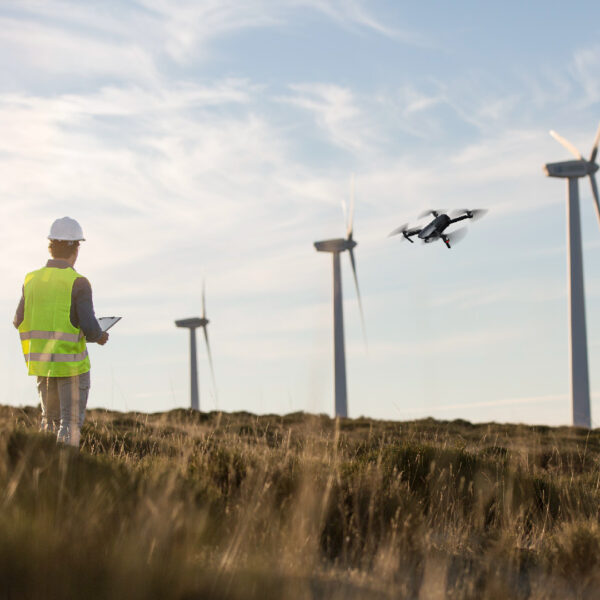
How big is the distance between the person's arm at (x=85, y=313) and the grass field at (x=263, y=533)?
4.19ft

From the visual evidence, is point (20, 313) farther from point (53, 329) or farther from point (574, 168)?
point (574, 168)

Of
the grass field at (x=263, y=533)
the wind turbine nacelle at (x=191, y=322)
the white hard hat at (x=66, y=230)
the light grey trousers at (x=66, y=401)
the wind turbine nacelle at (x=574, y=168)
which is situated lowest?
the grass field at (x=263, y=533)

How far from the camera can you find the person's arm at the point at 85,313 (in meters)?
9.59

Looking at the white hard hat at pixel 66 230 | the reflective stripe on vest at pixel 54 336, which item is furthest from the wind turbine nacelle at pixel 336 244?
the reflective stripe on vest at pixel 54 336

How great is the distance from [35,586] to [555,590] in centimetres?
430

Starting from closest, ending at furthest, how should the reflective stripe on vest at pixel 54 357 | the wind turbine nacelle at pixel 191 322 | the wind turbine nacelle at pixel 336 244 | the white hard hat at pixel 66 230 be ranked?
1. the reflective stripe on vest at pixel 54 357
2. the white hard hat at pixel 66 230
3. the wind turbine nacelle at pixel 336 244
4. the wind turbine nacelle at pixel 191 322

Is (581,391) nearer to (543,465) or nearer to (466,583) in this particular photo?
(543,465)

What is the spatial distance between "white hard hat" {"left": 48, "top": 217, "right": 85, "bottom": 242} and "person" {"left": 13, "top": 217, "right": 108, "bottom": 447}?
1 centimetres

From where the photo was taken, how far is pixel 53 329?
31.6 ft

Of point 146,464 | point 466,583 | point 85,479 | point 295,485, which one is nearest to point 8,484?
point 85,479

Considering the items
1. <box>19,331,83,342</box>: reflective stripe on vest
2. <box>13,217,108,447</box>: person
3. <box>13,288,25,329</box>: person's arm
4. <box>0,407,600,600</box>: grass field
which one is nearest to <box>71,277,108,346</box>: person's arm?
<box>13,217,108,447</box>: person

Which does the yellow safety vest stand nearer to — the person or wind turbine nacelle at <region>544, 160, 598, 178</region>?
the person

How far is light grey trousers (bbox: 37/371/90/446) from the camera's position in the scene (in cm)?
962

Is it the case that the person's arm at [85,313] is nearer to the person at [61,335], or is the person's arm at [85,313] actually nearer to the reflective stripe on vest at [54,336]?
the person at [61,335]
